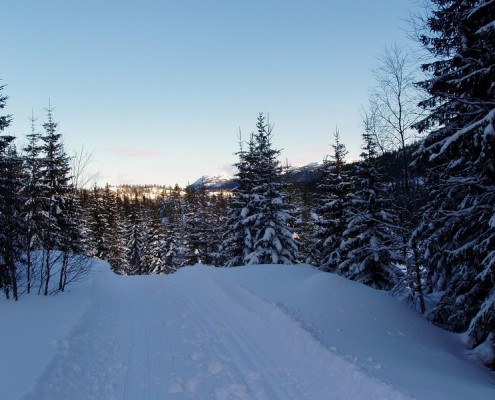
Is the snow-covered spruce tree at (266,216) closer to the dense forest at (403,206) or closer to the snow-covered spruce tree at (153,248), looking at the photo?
the dense forest at (403,206)

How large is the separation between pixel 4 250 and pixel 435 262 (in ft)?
42.1

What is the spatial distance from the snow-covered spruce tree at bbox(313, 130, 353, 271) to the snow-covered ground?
27.1 feet

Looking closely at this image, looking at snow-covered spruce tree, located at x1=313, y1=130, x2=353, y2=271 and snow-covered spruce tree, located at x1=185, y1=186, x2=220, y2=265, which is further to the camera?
snow-covered spruce tree, located at x1=185, y1=186, x2=220, y2=265

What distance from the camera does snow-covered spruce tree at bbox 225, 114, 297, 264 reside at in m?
20.9

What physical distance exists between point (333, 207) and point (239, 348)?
14.0 metres

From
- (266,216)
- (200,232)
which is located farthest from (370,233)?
(200,232)

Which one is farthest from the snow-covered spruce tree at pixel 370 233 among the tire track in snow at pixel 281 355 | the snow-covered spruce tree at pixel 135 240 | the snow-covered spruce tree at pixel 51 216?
the snow-covered spruce tree at pixel 135 240

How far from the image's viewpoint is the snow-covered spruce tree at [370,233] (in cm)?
1722

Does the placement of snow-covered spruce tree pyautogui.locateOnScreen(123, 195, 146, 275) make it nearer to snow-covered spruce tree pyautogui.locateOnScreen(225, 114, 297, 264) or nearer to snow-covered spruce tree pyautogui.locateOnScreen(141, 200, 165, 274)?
snow-covered spruce tree pyautogui.locateOnScreen(141, 200, 165, 274)

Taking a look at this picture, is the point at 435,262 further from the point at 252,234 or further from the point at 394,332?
the point at 252,234

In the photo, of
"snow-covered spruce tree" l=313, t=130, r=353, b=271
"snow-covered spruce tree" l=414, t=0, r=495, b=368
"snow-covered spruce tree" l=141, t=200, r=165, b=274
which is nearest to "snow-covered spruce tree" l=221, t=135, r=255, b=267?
"snow-covered spruce tree" l=313, t=130, r=353, b=271

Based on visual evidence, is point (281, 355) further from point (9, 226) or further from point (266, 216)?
point (266, 216)

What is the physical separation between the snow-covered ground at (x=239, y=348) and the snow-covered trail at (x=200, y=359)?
3 cm

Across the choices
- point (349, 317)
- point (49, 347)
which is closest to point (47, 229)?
point (49, 347)
